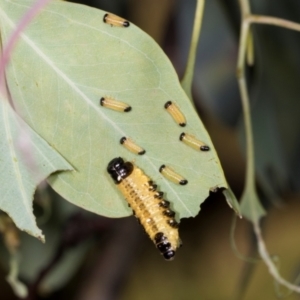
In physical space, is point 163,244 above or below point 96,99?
below

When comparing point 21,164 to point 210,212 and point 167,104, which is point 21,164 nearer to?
point 167,104

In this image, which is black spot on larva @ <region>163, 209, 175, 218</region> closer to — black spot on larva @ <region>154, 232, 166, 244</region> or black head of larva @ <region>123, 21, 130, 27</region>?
black spot on larva @ <region>154, 232, 166, 244</region>

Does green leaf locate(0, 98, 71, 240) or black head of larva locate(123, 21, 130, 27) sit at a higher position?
black head of larva locate(123, 21, 130, 27)

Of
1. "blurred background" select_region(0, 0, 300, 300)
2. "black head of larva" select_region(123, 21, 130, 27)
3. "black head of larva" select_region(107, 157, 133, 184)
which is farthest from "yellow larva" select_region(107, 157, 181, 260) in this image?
"blurred background" select_region(0, 0, 300, 300)

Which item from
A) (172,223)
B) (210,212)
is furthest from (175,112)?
(210,212)

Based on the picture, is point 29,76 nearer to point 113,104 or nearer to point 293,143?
point 113,104

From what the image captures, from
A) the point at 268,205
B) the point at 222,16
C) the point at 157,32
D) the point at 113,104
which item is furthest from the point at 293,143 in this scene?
the point at 113,104

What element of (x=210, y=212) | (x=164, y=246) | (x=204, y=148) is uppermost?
(x=204, y=148)
